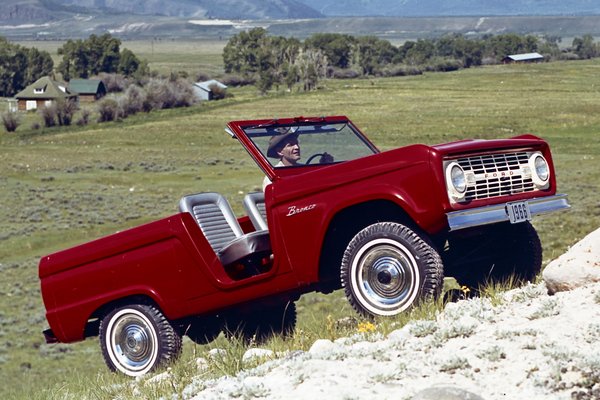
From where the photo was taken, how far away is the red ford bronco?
7.74 metres

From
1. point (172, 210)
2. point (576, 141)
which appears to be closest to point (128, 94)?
point (576, 141)

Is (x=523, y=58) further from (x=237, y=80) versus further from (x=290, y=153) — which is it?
(x=290, y=153)

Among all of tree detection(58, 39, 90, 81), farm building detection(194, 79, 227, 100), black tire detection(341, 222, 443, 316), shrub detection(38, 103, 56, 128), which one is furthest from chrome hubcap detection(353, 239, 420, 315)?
tree detection(58, 39, 90, 81)

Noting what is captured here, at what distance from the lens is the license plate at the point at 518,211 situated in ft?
25.6

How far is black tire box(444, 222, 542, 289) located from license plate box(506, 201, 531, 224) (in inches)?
39.2

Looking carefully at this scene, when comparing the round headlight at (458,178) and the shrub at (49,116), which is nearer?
the round headlight at (458,178)

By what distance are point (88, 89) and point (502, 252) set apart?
13885cm

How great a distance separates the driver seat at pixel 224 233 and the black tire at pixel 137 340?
0.75m

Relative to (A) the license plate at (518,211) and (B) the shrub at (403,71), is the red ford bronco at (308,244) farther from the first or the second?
(B) the shrub at (403,71)

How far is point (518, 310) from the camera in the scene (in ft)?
23.5

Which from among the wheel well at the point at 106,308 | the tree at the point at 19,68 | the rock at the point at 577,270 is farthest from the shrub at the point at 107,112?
the rock at the point at 577,270

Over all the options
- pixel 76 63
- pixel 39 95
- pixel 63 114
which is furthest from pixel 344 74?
pixel 63 114

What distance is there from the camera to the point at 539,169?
8430 millimetres

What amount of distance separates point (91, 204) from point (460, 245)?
39795 mm
